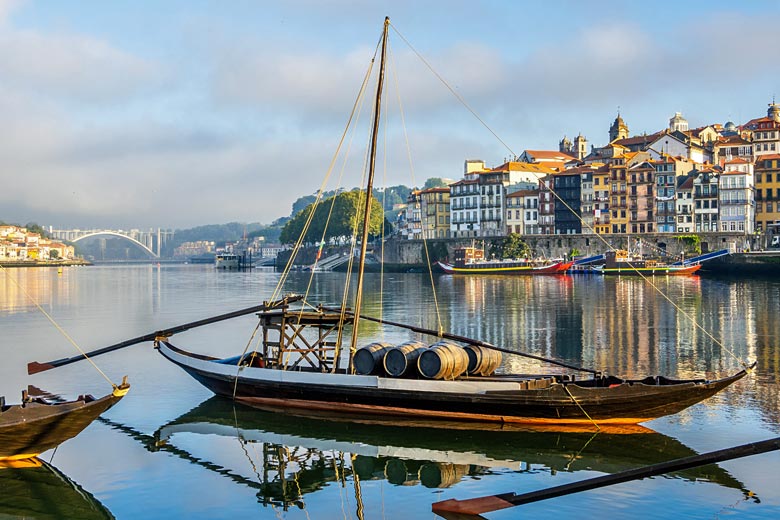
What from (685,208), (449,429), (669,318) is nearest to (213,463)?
(449,429)

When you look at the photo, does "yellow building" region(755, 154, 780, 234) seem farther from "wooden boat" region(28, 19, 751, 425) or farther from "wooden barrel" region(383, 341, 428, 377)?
"wooden barrel" region(383, 341, 428, 377)

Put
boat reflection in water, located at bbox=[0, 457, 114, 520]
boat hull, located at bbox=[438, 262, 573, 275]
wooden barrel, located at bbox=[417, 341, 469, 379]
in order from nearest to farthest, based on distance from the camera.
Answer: boat reflection in water, located at bbox=[0, 457, 114, 520], wooden barrel, located at bbox=[417, 341, 469, 379], boat hull, located at bbox=[438, 262, 573, 275]

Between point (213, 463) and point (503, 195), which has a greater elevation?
point (503, 195)

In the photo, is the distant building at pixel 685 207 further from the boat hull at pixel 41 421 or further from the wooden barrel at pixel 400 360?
the boat hull at pixel 41 421

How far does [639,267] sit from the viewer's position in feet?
385

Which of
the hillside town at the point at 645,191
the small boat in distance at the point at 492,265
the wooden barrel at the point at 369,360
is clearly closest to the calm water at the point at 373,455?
the wooden barrel at the point at 369,360

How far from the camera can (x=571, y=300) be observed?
6706 centimetres

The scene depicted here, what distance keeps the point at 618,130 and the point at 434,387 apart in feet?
553

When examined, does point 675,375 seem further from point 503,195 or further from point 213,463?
point 503,195

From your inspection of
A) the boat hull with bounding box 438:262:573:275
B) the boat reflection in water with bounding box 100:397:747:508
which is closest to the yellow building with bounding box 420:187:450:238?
the boat hull with bounding box 438:262:573:275

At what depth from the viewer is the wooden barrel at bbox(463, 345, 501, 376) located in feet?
76.4

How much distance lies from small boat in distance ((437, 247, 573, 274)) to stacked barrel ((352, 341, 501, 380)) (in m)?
103

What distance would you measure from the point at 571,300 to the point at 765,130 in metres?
85.1

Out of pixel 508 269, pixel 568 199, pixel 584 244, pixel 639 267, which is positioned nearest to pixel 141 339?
pixel 639 267
